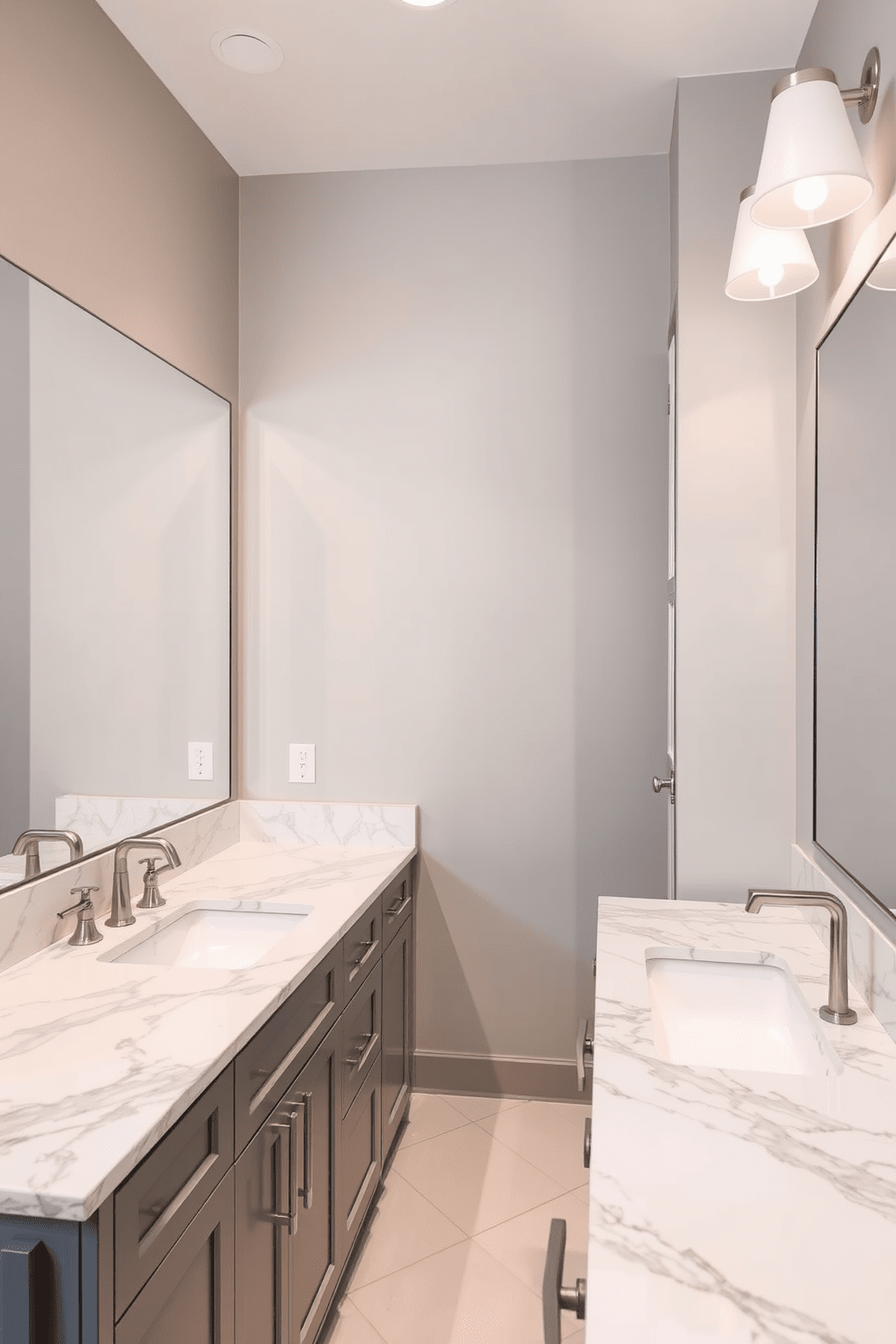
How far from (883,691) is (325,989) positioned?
3.88 feet

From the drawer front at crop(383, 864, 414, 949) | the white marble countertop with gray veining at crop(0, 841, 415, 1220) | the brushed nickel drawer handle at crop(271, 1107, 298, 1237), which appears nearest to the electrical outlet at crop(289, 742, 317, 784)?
the drawer front at crop(383, 864, 414, 949)

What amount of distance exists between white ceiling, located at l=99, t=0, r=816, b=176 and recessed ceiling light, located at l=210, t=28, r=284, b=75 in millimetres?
24

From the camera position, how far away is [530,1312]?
1840 mm

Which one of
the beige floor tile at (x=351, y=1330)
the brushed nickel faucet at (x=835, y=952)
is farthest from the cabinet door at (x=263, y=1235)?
the brushed nickel faucet at (x=835, y=952)

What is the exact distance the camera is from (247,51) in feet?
6.89

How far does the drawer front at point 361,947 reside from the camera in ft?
6.31

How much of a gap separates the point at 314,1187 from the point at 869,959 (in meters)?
1.09

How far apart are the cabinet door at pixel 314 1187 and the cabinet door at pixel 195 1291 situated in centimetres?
25

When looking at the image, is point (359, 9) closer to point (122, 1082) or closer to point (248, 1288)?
point (122, 1082)

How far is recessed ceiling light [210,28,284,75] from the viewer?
2.04m

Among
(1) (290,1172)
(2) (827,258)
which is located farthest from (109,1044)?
(2) (827,258)

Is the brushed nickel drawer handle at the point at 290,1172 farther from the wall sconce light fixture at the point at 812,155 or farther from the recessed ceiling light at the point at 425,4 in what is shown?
the recessed ceiling light at the point at 425,4

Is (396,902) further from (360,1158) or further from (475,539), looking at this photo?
(475,539)

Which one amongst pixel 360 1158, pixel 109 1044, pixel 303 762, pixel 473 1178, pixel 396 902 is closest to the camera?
pixel 109 1044
